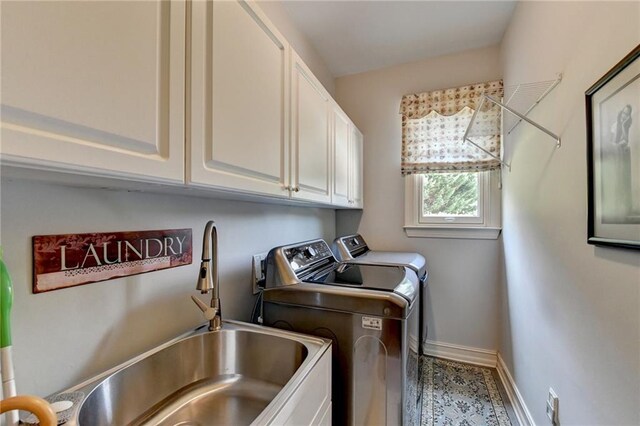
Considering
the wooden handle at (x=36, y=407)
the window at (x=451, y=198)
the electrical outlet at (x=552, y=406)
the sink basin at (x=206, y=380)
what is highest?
the window at (x=451, y=198)

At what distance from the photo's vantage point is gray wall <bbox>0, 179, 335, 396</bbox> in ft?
2.24

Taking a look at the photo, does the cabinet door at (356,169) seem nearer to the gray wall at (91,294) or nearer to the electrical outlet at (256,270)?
the electrical outlet at (256,270)

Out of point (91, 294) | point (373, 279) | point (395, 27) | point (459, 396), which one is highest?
point (395, 27)

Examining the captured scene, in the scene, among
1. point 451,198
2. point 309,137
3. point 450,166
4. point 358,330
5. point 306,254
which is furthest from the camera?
point 451,198

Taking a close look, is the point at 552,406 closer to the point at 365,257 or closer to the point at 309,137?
the point at 365,257

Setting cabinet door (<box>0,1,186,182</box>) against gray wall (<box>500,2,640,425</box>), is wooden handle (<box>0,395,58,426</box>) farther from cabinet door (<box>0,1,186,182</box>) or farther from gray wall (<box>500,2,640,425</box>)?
gray wall (<box>500,2,640,425</box>)

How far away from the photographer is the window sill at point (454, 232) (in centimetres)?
238

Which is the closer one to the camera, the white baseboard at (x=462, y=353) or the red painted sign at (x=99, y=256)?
the red painted sign at (x=99, y=256)

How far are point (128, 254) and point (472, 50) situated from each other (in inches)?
115

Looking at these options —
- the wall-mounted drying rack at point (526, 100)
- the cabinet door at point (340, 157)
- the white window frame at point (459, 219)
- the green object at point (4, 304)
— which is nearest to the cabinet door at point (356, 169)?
the cabinet door at point (340, 157)

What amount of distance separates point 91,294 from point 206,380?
52 centimetres

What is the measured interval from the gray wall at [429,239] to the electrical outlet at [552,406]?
3.66 ft

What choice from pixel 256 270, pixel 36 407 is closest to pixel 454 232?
pixel 256 270

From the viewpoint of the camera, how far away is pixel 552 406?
129cm
